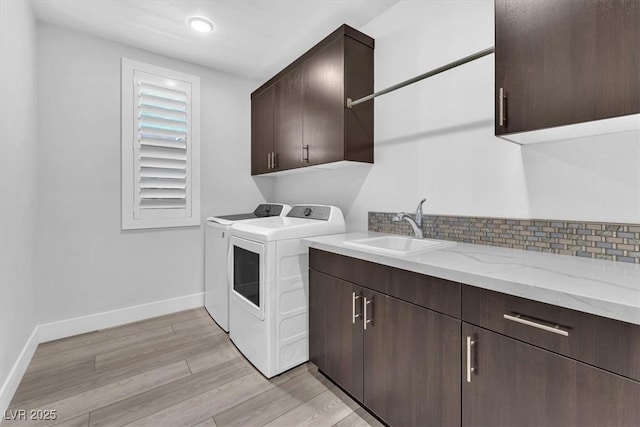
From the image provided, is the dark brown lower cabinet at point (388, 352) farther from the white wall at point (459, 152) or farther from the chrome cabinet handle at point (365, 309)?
the white wall at point (459, 152)

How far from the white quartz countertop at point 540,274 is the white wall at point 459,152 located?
27 cm

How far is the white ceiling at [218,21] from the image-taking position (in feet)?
6.55

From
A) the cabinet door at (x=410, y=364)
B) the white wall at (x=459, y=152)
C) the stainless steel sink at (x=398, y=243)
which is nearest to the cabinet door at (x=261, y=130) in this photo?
the white wall at (x=459, y=152)

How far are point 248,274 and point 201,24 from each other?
1963 millimetres

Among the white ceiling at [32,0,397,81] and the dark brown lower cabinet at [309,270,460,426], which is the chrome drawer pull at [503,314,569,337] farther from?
the white ceiling at [32,0,397,81]

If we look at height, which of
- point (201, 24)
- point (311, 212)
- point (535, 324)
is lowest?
point (535, 324)

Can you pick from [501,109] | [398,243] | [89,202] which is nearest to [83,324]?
[89,202]

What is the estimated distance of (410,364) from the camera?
122 cm

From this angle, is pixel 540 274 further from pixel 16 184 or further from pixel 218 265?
pixel 16 184

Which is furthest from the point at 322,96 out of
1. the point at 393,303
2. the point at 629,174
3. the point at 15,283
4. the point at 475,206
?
the point at 15,283

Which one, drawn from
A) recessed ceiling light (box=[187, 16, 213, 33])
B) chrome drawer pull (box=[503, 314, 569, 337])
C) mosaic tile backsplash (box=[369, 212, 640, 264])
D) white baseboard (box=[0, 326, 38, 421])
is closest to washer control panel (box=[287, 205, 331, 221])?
mosaic tile backsplash (box=[369, 212, 640, 264])

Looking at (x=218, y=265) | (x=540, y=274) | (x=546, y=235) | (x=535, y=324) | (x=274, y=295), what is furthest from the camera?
(x=218, y=265)

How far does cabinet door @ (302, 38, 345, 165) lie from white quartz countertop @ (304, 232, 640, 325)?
3.04ft

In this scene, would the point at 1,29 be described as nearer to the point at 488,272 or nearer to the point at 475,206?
the point at 488,272
